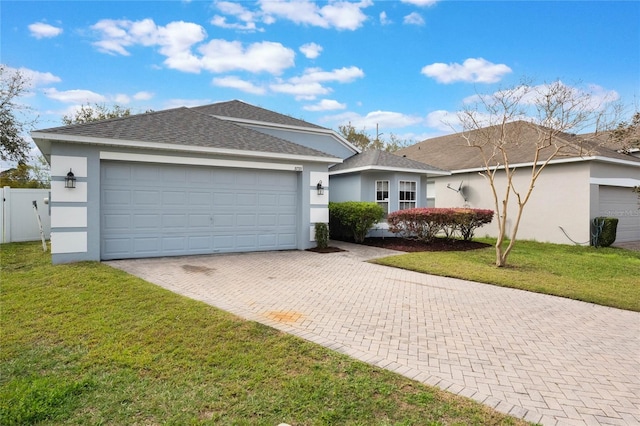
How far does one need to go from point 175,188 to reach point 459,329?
8.33m

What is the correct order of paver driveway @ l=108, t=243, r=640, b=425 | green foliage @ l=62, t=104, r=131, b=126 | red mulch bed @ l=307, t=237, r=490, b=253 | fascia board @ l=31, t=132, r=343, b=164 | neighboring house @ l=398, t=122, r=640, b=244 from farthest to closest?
green foliage @ l=62, t=104, r=131, b=126
neighboring house @ l=398, t=122, r=640, b=244
red mulch bed @ l=307, t=237, r=490, b=253
fascia board @ l=31, t=132, r=343, b=164
paver driveway @ l=108, t=243, r=640, b=425

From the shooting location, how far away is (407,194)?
16.0 metres

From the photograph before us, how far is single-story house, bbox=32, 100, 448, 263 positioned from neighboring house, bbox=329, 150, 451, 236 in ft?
11.4

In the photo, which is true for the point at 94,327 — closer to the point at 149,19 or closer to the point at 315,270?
the point at 315,270

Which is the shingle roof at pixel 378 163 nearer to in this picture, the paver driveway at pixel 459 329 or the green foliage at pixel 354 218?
the green foliage at pixel 354 218

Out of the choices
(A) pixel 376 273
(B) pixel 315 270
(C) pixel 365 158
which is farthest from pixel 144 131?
(C) pixel 365 158

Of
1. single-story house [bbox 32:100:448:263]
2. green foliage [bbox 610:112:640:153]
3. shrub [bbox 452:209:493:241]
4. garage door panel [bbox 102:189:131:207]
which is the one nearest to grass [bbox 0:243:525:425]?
single-story house [bbox 32:100:448:263]

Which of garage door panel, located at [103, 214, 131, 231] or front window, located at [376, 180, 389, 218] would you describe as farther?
front window, located at [376, 180, 389, 218]

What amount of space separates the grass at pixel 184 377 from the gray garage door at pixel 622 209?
51.6ft

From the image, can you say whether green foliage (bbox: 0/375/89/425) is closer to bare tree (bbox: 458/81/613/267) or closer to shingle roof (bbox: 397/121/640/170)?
bare tree (bbox: 458/81/613/267)

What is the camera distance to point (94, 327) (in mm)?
4656

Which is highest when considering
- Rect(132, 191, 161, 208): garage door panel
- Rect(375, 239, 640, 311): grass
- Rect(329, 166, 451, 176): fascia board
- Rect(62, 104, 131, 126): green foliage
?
Rect(62, 104, 131, 126): green foliage

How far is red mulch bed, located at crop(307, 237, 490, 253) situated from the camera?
41.5ft

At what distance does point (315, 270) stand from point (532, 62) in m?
9.82
